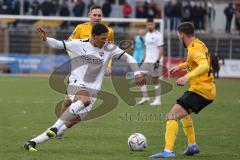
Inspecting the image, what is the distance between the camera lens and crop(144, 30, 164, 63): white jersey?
2280cm

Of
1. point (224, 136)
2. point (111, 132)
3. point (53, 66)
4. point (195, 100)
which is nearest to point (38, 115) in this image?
point (111, 132)

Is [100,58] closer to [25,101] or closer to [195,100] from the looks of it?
[195,100]

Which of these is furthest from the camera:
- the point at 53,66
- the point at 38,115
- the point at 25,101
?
the point at 53,66

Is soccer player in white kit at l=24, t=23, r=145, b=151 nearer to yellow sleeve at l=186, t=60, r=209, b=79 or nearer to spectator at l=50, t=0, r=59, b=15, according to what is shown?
yellow sleeve at l=186, t=60, r=209, b=79

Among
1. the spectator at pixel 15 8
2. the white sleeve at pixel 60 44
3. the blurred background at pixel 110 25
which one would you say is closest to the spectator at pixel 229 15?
the blurred background at pixel 110 25

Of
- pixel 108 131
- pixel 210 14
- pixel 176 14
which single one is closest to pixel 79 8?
pixel 176 14

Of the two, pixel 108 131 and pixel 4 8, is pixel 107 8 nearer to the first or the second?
pixel 4 8

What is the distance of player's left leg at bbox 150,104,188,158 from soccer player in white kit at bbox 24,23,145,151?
0.98 meters

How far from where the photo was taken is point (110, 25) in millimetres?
39562

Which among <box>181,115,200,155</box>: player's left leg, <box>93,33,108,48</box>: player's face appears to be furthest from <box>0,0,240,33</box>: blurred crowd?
<box>181,115,200,155</box>: player's left leg

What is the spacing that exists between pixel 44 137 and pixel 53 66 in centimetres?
2697

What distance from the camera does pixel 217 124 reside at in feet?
54.6

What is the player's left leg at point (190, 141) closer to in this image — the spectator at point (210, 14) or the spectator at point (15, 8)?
the spectator at point (15, 8)

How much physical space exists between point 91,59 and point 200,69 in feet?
7.91
